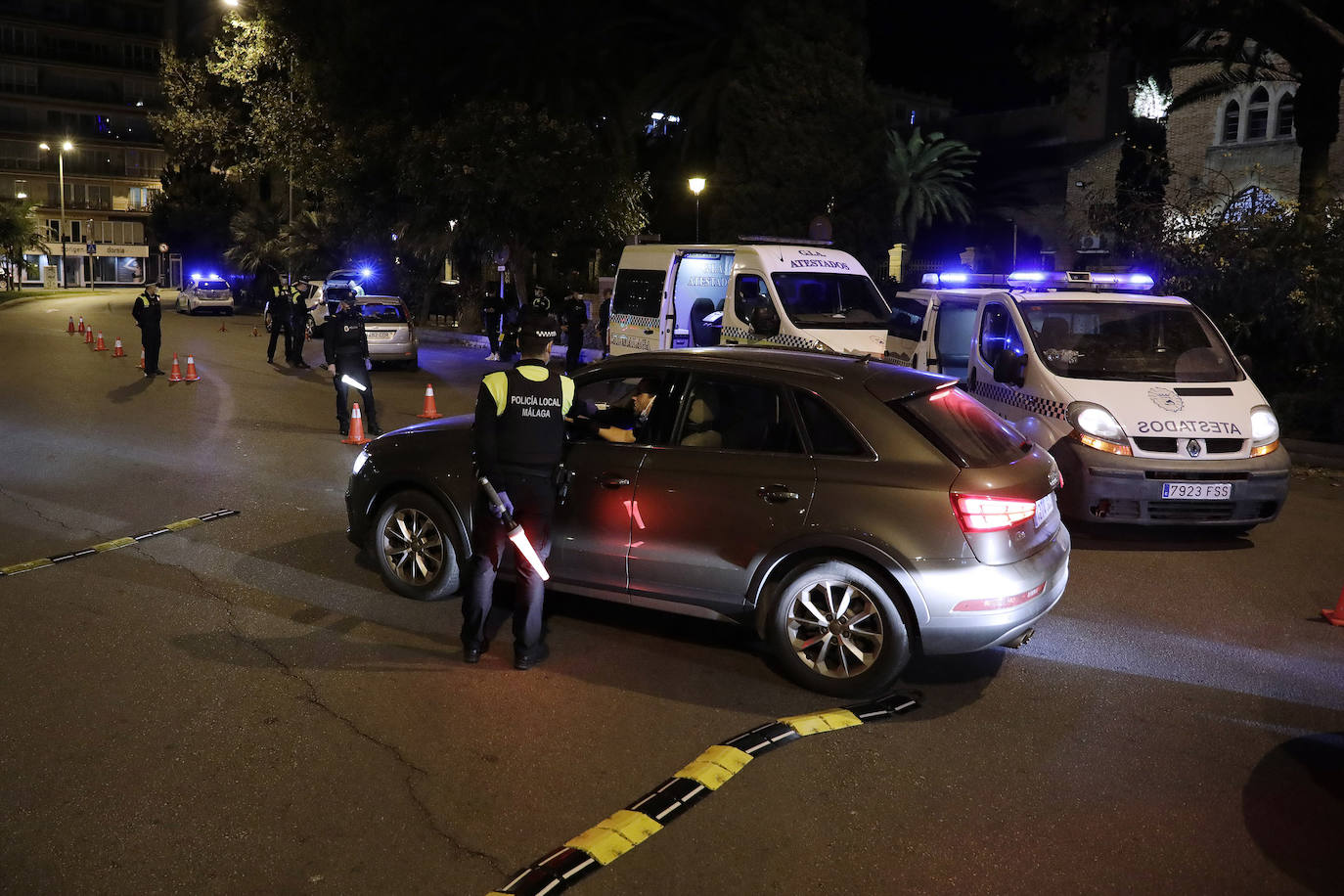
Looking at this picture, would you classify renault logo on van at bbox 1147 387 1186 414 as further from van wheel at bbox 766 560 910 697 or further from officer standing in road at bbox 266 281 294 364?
officer standing in road at bbox 266 281 294 364

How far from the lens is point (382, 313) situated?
22.8 m

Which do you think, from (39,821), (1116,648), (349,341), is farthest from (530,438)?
(349,341)

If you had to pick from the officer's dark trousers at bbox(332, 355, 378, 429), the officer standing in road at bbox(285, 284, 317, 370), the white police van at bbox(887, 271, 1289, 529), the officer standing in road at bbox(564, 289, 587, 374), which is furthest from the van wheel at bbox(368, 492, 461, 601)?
the officer standing in road at bbox(285, 284, 317, 370)

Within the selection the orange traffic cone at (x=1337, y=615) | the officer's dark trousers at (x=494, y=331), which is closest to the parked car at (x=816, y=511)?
the orange traffic cone at (x=1337, y=615)

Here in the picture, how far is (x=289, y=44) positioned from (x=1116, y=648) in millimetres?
33748

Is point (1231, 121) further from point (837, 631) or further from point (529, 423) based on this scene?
point (529, 423)

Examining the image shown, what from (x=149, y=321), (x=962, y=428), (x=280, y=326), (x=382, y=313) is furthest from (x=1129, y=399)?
(x=280, y=326)

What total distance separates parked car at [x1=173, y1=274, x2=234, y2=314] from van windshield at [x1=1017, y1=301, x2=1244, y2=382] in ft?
137

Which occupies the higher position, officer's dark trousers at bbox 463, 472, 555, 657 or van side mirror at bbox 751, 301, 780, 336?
van side mirror at bbox 751, 301, 780, 336

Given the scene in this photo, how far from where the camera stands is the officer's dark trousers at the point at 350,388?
1385 cm

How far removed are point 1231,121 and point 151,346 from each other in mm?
30439

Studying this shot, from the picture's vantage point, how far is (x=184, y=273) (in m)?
73.6

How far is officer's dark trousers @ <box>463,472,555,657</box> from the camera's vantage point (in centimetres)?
581

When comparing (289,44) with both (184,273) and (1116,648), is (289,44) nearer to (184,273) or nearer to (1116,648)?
(1116,648)
